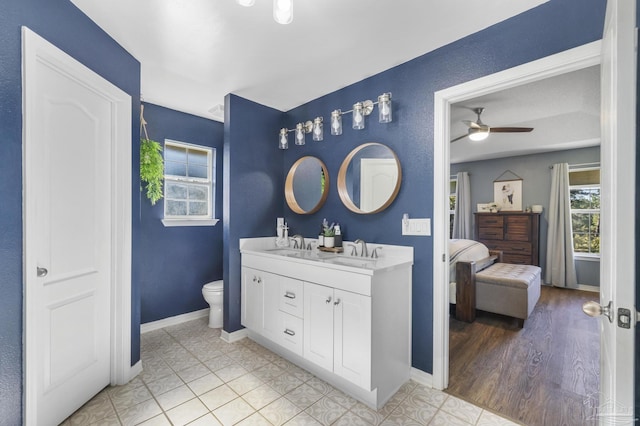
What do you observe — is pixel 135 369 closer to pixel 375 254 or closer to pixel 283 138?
pixel 375 254

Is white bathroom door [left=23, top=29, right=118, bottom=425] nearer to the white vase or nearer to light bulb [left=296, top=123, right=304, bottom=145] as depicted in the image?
light bulb [left=296, top=123, right=304, bottom=145]

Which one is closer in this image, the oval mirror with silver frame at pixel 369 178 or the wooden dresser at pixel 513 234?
the oval mirror with silver frame at pixel 369 178

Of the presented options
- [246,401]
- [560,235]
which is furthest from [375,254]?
[560,235]

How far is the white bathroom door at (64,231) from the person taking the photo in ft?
4.55

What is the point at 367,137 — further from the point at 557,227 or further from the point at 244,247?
the point at 557,227

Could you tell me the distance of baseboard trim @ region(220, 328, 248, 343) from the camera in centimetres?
274

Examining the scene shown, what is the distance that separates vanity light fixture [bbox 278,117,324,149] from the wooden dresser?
444 cm

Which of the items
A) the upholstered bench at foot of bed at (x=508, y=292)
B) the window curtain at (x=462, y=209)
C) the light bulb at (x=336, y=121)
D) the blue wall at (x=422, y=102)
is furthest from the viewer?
the window curtain at (x=462, y=209)

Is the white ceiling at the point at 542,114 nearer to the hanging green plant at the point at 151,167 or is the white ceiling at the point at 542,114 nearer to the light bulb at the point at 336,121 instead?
the light bulb at the point at 336,121

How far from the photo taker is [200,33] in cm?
186

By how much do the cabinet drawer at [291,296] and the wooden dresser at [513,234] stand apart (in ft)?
15.2

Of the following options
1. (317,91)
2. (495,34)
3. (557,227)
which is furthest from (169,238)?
(557,227)

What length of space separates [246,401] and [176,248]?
1.93 meters

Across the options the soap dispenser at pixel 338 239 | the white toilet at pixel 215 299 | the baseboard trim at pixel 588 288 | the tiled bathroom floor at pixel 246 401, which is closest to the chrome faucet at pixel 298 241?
the soap dispenser at pixel 338 239
